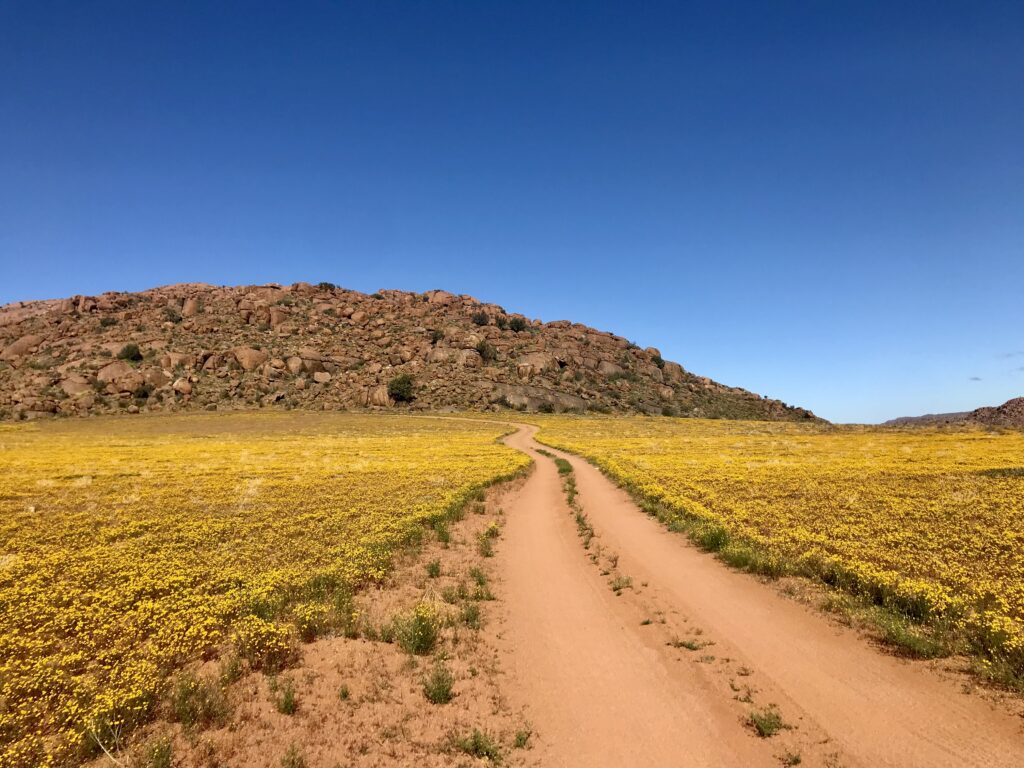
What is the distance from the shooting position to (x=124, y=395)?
344 feet

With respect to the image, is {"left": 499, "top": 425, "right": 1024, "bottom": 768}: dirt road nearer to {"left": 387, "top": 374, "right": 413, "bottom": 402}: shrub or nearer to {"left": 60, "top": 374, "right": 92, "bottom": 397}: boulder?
{"left": 387, "top": 374, "right": 413, "bottom": 402}: shrub

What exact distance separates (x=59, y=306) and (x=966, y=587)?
214m

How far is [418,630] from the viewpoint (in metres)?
9.61

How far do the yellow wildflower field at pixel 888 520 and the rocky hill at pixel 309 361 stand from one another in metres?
88.5

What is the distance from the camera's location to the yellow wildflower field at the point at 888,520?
10.1m

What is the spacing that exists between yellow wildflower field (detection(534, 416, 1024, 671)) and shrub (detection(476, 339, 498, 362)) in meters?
108

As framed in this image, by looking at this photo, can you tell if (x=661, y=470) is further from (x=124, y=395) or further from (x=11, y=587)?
(x=124, y=395)

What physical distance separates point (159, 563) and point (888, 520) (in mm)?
23760

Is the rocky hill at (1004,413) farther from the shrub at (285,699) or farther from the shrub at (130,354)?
the shrub at (130,354)

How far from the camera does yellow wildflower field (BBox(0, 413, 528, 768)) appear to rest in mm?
7109

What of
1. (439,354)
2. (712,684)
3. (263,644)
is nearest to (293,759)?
(263,644)

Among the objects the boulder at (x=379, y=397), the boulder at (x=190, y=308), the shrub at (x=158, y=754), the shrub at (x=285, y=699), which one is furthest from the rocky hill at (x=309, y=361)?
the shrub at (x=158, y=754)

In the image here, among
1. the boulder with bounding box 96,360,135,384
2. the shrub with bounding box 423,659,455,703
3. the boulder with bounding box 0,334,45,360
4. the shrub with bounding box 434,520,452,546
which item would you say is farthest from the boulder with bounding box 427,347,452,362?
the shrub with bounding box 423,659,455,703

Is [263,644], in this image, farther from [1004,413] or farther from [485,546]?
[1004,413]
